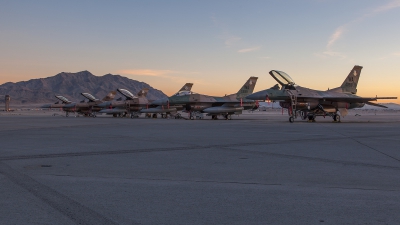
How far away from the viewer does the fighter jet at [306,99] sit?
2833cm

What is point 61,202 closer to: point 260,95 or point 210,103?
point 260,95

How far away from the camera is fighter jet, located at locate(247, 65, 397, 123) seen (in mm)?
28328

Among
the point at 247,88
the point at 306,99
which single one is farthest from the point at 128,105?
the point at 306,99

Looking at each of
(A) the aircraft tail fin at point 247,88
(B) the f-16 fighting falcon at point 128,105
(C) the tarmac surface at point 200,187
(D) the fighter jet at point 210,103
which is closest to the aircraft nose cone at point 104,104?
(B) the f-16 fighting falcon at point 128,105

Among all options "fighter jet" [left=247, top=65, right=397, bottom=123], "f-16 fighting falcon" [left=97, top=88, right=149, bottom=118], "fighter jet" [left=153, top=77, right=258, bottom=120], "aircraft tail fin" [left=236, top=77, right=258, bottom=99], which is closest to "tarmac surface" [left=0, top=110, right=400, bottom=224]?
"fighter jet" [left=247, top=65, right=397, bottom=123]

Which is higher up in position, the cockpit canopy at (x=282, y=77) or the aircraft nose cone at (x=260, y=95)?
the cockpit canopy at (x=282, y=77)

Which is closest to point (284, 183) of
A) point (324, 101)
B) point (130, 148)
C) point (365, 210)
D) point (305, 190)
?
point (305, 190)

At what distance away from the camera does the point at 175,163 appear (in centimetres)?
834

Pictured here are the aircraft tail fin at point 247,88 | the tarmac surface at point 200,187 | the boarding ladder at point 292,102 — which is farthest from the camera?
the aircraft tail fin at point 247,88

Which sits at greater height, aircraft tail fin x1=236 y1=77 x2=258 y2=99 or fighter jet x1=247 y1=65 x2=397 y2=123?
aircraft tail fin x1=236 y1=77 x2=258 y2=99

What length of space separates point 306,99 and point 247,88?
464 inches

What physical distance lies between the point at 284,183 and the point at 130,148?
6.06 metres

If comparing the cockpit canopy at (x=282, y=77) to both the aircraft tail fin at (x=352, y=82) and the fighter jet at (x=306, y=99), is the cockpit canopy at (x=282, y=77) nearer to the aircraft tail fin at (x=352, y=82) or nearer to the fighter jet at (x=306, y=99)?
the fighter jet at (x=306, y=99)

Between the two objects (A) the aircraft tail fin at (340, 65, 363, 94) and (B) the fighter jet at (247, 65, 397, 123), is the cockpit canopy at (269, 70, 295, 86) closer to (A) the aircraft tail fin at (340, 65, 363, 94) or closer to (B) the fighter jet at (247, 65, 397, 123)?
(B) the fighter jet at (247, 65, 397, 123)
